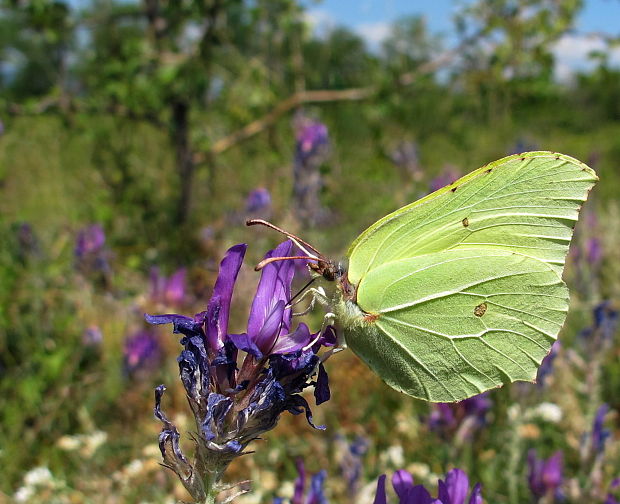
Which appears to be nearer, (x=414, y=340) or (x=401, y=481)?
(x=401, y=481)

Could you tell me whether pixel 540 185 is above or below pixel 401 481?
above

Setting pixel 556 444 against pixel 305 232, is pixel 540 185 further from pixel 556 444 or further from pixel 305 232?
pixel 305 232

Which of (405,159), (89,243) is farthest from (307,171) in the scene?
(405,159)

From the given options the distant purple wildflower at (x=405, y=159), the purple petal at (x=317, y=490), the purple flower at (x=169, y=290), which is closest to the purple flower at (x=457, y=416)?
the purple petal at (x=317, y=490)

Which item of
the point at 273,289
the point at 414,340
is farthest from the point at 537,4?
the point at 273,289

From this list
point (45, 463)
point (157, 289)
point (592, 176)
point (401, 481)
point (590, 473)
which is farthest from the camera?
point (157, 289)

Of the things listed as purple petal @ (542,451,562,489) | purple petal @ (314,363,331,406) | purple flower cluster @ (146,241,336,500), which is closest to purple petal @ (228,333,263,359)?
purple flower cluster @ (146,241,336,500)
